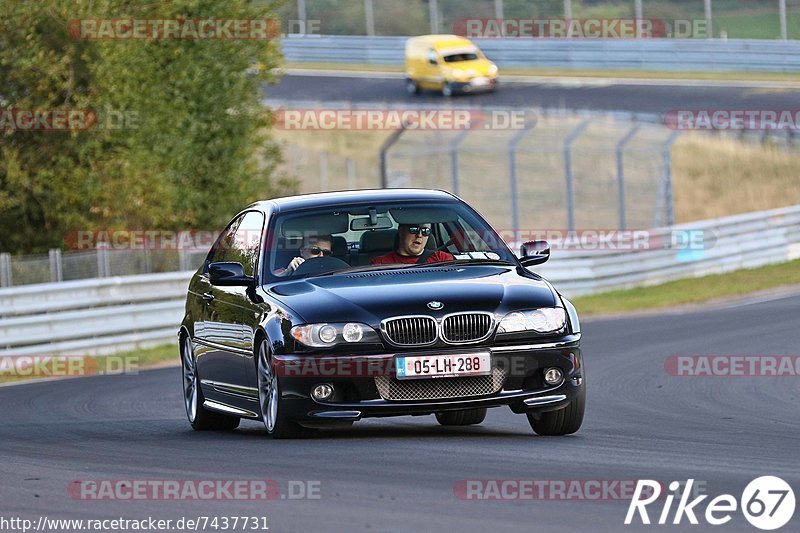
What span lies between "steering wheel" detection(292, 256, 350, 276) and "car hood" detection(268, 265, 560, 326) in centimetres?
17

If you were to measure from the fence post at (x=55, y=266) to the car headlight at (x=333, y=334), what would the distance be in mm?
13145

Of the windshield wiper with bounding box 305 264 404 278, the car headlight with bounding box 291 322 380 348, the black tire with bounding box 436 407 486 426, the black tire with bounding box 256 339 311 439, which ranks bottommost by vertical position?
the black tire with bounding box 436 407 486 426

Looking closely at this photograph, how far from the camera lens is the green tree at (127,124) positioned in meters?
27.3

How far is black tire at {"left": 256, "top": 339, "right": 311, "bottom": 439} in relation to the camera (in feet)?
32.3

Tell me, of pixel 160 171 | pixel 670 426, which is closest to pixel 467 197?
pixel 160 171

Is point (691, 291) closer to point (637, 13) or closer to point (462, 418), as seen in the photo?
point (462, 418)

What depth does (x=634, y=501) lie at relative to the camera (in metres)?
7.08

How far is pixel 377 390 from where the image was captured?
31.3 ft

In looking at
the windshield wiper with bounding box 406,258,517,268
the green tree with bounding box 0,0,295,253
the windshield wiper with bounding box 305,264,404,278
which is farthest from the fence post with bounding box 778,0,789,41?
the windshield wiper with bounding box 305,264,404,278

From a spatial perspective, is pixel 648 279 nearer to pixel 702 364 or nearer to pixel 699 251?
pixel 699 251

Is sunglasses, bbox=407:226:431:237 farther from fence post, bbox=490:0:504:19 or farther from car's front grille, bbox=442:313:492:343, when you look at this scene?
fence post, bbox=490:0:504:19

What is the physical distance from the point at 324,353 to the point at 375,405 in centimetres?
41

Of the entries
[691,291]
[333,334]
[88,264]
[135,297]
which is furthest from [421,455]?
[691,291]

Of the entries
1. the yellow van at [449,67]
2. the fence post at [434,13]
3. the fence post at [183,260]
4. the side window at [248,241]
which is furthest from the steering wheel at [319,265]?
the fence post at [434,13]
